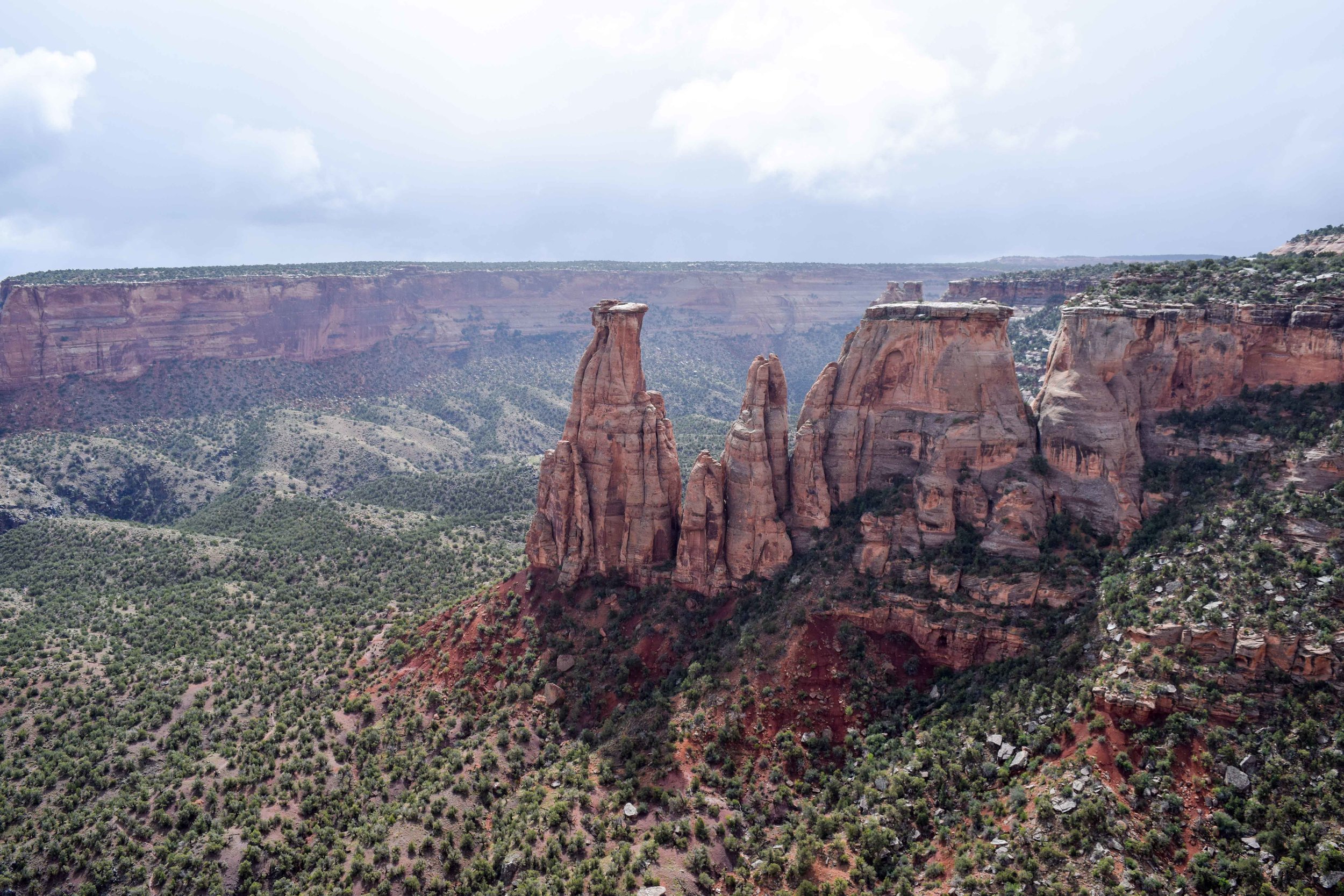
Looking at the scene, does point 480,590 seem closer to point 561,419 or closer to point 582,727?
point 582,727

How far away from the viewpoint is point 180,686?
54.3m

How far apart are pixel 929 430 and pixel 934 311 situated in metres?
7.72

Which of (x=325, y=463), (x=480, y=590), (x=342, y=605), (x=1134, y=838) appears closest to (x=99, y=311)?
(x=325, y=463)

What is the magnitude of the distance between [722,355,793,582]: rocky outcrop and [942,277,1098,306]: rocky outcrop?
235 feet

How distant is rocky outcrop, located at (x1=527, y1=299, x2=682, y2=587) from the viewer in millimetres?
53531

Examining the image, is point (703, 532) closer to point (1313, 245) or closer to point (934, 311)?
point (934, 311)

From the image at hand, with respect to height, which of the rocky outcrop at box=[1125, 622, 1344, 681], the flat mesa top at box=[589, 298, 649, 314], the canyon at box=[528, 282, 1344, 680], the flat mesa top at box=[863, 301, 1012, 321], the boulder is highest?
the flat mesa top at box=[589, 298, 649, 314]

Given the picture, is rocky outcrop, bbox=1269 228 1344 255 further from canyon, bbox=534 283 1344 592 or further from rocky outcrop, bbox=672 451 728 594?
rocky outcrop, bbox=672 451 728 594

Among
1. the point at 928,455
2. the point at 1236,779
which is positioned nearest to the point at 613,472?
the point at 928,455

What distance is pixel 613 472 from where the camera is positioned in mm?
54250

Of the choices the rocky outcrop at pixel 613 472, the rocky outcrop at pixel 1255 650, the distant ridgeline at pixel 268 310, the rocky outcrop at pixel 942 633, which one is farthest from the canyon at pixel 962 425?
the distant ridgeline at pixel 268 310

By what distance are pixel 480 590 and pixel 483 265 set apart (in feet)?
477

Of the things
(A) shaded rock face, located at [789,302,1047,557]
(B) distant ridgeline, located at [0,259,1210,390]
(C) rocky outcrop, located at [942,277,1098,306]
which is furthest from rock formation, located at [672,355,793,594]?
(C) rocky outcrop, located at [942,277,1098,306]

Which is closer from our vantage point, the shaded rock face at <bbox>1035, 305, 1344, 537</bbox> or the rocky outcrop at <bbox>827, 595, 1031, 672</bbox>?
the rocky outcrop at <bbox>827, 595, 1031, 672</bbox>
